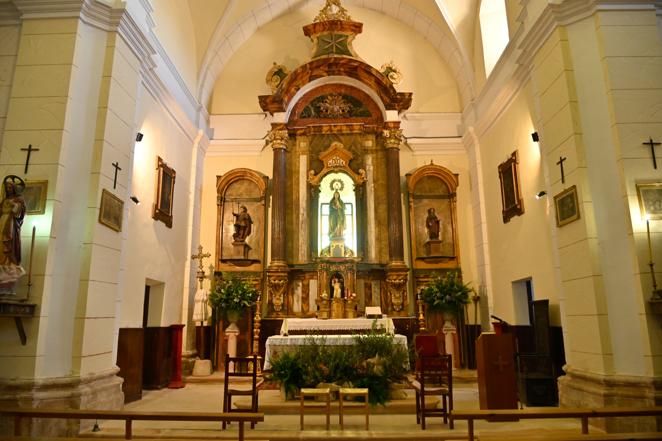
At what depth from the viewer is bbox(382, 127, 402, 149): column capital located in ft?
36.4

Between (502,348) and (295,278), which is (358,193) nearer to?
(295,278)

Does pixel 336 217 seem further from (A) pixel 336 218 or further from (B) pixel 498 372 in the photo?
(B) pixel 498 372

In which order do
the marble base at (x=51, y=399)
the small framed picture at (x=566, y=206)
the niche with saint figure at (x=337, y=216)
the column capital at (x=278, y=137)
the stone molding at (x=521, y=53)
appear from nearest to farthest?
the marble base at (x=51, y=399)
the small framed picture at (x=566, y=206)
the stone molding at (x=521, y=53)
the niche with saint figure at (x=337, y=216)
the column capital at (x=278, y=137)

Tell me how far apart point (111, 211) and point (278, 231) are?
4782mm

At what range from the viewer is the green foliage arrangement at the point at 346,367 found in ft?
19.5

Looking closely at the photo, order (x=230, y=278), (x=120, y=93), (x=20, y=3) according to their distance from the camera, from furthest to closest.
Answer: (x=230, y=278)
(x=120, y=93)
(x=20, y=3)

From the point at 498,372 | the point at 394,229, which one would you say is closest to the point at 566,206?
the point at 498,372

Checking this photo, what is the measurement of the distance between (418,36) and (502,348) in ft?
30.2

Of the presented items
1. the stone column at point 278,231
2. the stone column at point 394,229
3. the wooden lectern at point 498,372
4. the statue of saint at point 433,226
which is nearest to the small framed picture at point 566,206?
the wooden lectern at point 498,372

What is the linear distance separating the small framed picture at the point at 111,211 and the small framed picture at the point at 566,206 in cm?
577

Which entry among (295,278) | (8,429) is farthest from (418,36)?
(8,429)

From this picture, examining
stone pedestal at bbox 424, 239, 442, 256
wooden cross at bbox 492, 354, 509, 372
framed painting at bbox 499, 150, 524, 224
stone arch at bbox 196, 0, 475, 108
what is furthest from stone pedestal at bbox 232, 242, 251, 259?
wooden cross at bbox 492, 354, 509, 372

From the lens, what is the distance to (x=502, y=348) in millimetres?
5508

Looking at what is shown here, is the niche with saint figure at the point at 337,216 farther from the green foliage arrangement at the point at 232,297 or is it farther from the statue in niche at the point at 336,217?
the green foliage arrangement at the point at 232,297
